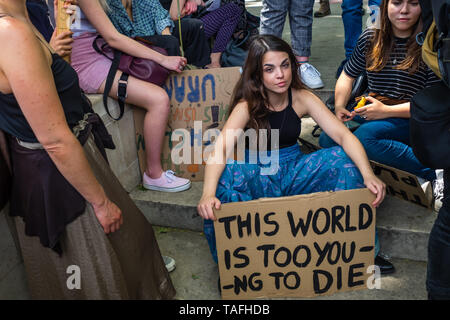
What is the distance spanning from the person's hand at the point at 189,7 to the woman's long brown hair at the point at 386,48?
5.63 feet

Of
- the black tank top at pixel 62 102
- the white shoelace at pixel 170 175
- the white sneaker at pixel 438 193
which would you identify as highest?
the black tank top at pixel 62 102

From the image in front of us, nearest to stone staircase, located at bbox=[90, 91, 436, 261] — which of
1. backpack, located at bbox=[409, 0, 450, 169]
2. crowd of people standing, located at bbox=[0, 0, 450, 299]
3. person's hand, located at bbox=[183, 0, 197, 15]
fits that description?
crowd of people standing, located at bbox=[0, 0, 450, 299]

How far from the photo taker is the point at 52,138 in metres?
1.42

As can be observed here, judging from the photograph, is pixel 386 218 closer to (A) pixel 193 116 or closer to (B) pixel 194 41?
(A) pixel 193 116

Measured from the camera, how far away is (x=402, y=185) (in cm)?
246

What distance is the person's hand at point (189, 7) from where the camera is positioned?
3678 mm

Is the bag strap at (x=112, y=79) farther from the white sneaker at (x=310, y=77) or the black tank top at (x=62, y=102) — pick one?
the white sneaker at (x=310, y=77)

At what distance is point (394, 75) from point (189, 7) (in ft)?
6.30

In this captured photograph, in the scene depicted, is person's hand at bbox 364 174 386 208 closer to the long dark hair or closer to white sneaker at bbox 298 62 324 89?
the long dark hair

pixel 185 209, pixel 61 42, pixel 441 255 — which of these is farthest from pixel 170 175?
pixel 441 255

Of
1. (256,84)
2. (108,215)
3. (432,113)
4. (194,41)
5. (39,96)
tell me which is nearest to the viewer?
(39,96)

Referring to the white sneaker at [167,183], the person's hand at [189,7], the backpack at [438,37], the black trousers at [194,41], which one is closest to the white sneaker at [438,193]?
the backpack at [438,37]

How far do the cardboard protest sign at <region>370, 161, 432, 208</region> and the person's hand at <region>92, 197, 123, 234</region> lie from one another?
1.51m
